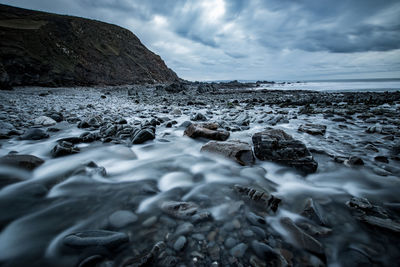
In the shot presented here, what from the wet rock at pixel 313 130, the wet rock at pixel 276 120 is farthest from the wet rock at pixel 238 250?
the wet rock at pixel 276 120

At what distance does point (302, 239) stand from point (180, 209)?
976 mm

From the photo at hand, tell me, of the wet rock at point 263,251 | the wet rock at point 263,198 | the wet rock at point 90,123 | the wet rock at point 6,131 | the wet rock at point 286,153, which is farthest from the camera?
the wet rock at point 90,123

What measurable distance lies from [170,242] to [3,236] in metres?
1.20

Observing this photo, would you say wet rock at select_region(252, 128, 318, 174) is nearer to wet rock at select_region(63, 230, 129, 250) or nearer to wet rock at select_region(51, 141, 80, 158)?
wet rock at select_region(63, 230, 129, 250)

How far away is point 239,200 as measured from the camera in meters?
1.78

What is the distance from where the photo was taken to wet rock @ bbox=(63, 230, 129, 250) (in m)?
1.19

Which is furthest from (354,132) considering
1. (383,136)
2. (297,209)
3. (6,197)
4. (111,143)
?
(6,197)

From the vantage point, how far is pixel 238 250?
121 cm

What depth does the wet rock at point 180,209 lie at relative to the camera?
1548mm

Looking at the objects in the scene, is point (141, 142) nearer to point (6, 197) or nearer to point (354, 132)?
point (6, 197)

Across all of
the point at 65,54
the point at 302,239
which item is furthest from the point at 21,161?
the point at 65,54

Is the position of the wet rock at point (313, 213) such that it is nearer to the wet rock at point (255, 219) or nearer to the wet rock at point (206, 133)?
the wet rock at point (255, 219)

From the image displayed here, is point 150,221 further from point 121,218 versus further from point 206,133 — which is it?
point 206,133

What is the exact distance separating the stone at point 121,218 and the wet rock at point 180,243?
1.47 feet
